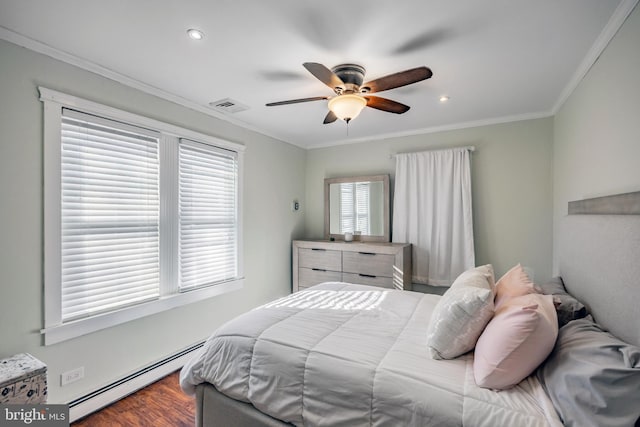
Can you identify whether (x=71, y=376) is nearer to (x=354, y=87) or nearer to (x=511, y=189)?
(x=354, y=87)

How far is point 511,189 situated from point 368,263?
5.98ft

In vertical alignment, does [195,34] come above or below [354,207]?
above

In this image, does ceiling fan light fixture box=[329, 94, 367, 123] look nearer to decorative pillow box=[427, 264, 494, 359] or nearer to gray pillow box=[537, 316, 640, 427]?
decorative pillow box=[427, 264, 494, 359]

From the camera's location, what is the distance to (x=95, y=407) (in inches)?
83.2

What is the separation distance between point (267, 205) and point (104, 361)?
2.27m

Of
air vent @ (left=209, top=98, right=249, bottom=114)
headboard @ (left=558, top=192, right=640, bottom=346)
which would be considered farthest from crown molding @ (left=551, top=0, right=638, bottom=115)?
air vent @ (left=209, top=98, right=249, bottom=114)

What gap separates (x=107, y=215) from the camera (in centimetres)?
223

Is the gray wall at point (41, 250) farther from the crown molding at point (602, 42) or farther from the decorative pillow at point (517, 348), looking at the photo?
the crown molding at point (602, 42)

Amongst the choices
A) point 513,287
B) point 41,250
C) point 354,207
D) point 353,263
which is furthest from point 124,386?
point 354,207

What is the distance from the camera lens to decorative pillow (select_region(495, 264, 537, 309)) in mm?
1582

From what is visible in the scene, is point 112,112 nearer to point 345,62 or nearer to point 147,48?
point 147,48

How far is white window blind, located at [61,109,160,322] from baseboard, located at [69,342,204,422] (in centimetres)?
59

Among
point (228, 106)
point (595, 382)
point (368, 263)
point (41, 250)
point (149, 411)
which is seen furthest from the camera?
point (368, 263)

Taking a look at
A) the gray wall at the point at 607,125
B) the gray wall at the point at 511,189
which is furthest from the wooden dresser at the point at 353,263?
the gray wall at the point at 607,125
